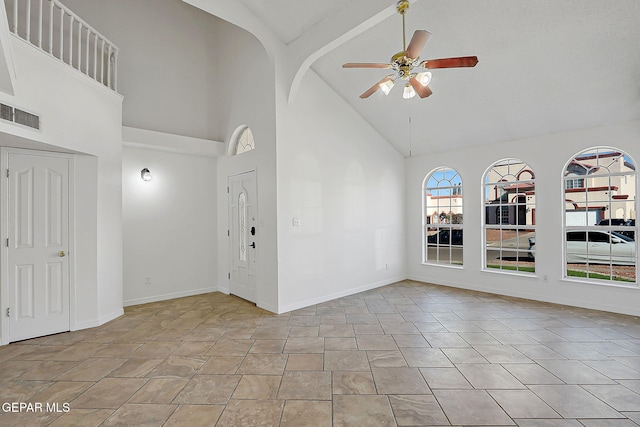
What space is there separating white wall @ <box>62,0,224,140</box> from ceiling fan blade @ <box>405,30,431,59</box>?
401cm

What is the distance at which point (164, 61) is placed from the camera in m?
5.31

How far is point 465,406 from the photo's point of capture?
87.2 inches

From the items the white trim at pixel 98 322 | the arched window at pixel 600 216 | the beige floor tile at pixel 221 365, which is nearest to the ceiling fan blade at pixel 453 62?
the beige floor tile at pixel 221 365

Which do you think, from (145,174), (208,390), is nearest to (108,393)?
(208,390)

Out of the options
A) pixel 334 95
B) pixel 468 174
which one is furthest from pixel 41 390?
A: pixel 468 174

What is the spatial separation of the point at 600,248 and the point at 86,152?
732cm

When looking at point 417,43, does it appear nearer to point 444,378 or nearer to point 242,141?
point 444,378

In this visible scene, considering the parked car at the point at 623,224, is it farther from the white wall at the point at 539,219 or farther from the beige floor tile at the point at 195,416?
the beige floor tile at the point at 195,416

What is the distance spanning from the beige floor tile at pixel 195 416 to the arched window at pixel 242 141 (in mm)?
3775

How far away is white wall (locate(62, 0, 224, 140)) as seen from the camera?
4.92m

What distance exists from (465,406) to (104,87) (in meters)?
5.31

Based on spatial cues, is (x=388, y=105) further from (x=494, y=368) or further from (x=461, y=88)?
(x=494, y=368)

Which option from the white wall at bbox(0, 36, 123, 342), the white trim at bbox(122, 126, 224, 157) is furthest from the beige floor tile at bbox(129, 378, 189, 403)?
the white trim at bbox(122, 126, 224, 157)

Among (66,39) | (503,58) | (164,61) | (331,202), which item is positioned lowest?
(331,202)
